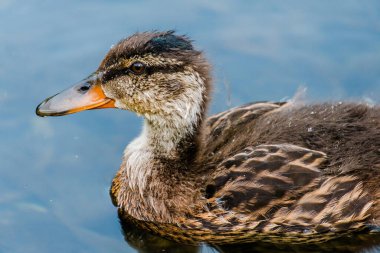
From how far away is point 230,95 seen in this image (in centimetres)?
863

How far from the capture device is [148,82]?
6902mm

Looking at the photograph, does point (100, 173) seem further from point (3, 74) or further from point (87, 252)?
point (3, 74)

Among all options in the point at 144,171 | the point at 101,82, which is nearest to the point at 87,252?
the point at 144,171

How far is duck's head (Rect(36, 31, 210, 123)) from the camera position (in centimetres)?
677

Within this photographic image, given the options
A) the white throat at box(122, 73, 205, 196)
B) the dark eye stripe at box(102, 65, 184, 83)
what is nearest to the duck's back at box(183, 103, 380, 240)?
the white throat at box(122, 73, 205, 196)

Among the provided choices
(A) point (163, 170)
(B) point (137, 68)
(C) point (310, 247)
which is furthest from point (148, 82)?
(C) point (310, 247)

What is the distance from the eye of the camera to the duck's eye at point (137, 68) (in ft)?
22.4

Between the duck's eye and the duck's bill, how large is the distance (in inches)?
14.0

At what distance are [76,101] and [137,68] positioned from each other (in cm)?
59

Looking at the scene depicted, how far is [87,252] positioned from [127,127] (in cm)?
159

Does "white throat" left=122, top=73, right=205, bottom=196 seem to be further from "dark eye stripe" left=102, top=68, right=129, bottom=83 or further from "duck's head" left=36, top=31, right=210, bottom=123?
"dark eye stripe" left=102, top=68, right=129, bottom=83

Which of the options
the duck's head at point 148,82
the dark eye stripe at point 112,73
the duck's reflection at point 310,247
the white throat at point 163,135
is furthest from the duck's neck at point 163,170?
the dark eye stripe at point 112,73

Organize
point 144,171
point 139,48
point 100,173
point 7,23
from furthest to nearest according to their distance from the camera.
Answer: point 7,23
point 100,173
point 144,171
point 139,48

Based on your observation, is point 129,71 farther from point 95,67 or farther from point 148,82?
point 95,67
